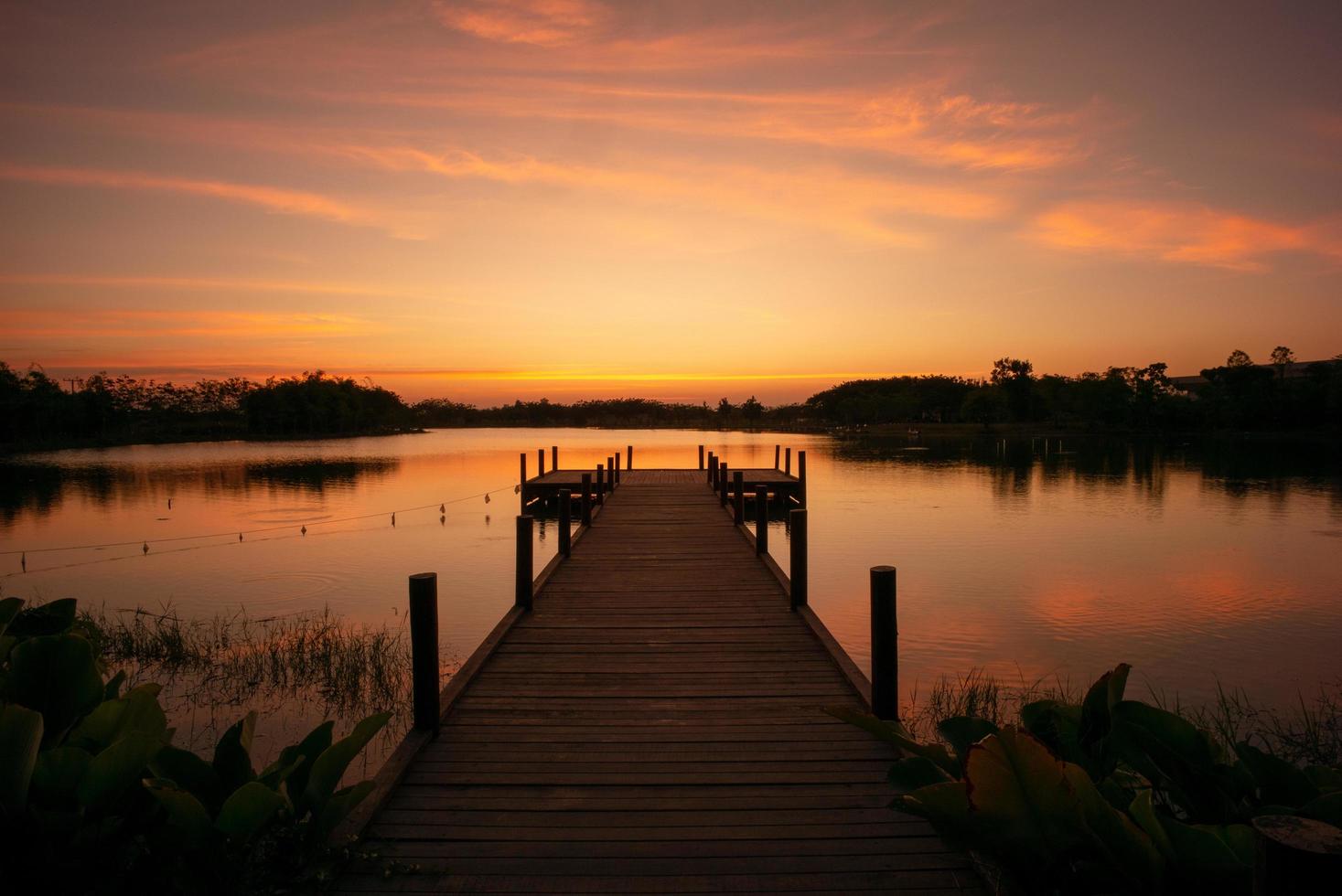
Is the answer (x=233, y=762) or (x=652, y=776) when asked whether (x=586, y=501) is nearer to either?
(x=652, y=776)

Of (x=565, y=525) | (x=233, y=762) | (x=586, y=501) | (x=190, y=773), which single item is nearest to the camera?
(x=190, y=773)

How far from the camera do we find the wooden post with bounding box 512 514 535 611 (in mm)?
7621

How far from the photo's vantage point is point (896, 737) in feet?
7.86

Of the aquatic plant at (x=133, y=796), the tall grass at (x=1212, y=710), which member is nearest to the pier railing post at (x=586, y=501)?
the tall grass at (x=1212, y=710)

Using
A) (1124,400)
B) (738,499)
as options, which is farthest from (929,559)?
(1124,400)

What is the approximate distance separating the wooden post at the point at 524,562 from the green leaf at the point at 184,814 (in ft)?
15.7

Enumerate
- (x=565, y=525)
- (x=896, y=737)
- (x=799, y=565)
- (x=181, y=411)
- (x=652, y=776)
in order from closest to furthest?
(x=896, y=737) → (x=652, y=776) → (x=799, y=565) → (x=565, y=525) → (x=181, y=411)

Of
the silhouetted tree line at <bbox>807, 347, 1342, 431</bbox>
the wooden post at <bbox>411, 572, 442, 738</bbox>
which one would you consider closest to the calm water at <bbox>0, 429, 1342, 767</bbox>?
the wooden post at <bbox>411, 572, 442, 738</bbox>

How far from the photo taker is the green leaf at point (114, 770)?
2.57 meters

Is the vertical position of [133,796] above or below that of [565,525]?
above

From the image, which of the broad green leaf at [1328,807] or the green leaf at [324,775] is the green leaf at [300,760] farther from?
the broad green leaf at [1328,807]

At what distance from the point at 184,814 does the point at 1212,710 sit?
32.8ft

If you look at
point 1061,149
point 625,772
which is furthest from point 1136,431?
point 625,772

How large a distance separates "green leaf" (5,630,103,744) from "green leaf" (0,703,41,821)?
0.46 metres
